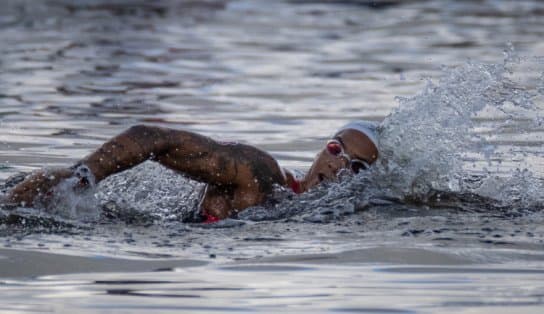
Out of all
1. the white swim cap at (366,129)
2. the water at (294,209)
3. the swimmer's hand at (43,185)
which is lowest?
the water at (294,209)

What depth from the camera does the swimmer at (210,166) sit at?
7.98 m

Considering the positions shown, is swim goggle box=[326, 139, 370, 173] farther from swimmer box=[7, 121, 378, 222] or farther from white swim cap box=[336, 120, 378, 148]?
white swim cap box=[336, 120, 378, 148]

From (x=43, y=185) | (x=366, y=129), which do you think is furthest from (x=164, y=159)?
(x=366, y=129)

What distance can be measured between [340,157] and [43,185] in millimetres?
1995

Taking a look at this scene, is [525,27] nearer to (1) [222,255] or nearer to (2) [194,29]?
(2) [194,29]

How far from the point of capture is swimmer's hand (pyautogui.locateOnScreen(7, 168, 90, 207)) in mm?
7941

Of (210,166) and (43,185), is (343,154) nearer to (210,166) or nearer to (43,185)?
(210,166)

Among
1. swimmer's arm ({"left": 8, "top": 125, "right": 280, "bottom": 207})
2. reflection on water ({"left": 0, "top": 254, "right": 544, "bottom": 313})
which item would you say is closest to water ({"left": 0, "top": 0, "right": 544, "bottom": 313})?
reflection on water ({"left": 0, "top": 254, "right": 544, "bottom": 313})

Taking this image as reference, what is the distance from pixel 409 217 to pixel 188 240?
1.56m

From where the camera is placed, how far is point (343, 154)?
885 cm

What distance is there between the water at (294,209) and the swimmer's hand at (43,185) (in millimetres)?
81

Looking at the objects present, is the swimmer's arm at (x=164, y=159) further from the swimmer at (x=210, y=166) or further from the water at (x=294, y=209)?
the water at (x=294, y=209)

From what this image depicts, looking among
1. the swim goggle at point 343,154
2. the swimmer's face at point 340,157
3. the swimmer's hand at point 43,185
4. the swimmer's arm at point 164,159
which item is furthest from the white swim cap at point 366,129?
the swimmer's hand at point 43,185

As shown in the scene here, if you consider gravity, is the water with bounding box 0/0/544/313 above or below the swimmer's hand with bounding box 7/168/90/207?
below
